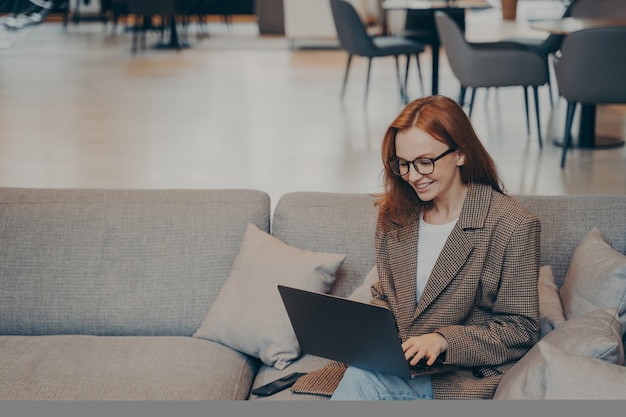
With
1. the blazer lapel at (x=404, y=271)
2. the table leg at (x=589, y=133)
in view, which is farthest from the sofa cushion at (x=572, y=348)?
the table leg at (x=589, y=133)

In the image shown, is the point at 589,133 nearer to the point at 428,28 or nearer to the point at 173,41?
the point at 428,28

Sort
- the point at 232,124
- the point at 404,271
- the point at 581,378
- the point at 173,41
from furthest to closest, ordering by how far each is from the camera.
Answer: the point at 173,41 → the point at 232,124 → the point at 404,271 → the point at 581,378

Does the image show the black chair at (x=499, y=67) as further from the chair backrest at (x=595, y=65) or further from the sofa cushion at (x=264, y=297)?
the sofa cushion at (x=264, y=297)

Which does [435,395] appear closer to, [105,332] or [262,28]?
[105,332]

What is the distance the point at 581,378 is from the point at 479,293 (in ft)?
2.12

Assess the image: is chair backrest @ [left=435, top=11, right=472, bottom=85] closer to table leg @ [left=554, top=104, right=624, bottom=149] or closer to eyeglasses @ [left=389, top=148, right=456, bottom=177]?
table leg @ [left=554, top=104, right=624, bottom=149]

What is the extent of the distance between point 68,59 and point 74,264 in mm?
9036

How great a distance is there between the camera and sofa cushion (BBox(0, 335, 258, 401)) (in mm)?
2553

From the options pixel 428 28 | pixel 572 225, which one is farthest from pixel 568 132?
pixel 572 225

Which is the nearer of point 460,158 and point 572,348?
point 572,348

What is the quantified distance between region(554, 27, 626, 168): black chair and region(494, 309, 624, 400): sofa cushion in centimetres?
404

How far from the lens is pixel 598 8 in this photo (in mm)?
8023

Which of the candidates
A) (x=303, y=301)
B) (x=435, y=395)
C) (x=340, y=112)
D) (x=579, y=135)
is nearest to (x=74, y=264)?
(x=303, y=301)

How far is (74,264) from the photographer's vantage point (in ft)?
9.99
